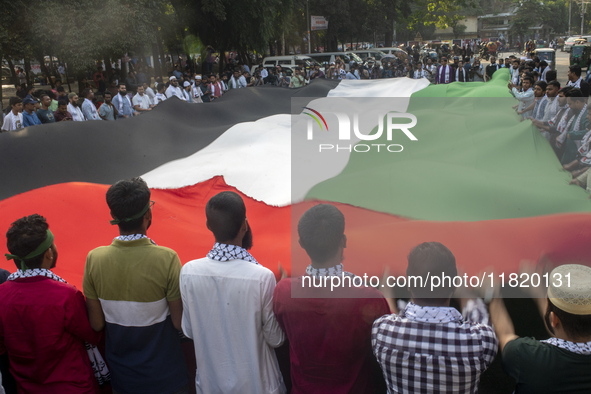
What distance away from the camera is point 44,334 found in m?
1.84

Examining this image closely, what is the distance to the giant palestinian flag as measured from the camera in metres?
2.57

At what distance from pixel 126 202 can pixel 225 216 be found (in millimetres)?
453

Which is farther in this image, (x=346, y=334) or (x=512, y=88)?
(x=512, y=88)

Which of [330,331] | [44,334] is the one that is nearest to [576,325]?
[330,331]

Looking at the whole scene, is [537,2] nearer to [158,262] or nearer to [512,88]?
[512,88]

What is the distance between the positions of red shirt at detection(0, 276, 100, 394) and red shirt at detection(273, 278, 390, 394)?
2.84ft

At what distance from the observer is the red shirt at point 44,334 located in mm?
1838

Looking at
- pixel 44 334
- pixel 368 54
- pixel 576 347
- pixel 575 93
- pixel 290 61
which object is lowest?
pixel 44 334

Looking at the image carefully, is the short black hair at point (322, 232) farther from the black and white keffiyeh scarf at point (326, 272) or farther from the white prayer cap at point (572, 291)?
the white prayer cap at point (572, 291)

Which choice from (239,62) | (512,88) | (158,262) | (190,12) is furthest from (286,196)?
(239,62)

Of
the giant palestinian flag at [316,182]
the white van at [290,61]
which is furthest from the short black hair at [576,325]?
the white van at [290,61]

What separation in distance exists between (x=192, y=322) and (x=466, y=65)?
12453 millimetres

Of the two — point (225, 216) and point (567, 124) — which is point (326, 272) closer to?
point (225, 216)

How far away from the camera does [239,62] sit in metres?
19.2
